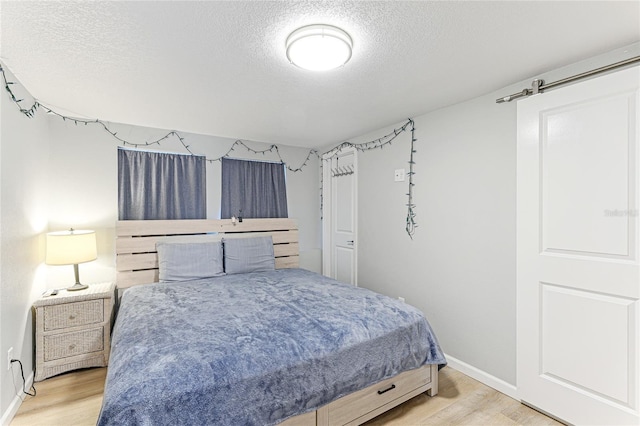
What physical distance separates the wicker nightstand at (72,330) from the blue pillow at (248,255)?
1.15 meters

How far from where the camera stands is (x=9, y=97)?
2.15 meters

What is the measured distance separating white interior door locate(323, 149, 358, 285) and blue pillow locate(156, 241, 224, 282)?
5.36ft

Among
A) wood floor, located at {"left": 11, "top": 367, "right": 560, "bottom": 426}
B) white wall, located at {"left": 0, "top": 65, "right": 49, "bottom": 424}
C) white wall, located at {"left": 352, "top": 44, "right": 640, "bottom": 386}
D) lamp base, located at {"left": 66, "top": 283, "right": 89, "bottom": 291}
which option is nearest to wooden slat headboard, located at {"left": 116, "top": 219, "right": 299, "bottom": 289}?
lamp base, located at {"left": 66, "top": 283, "right": 89, "bottom": 291}

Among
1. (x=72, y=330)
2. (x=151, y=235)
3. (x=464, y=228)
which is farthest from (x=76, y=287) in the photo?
(x=464, y=228)

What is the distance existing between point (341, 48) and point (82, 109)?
2610 millimetres

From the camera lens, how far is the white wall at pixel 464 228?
2.38 m

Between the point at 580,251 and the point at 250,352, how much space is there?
83.7 inches

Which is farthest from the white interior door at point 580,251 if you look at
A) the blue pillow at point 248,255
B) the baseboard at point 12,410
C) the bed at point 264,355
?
the baseboard at point 12,410

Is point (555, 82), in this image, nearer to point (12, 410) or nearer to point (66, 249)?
point (66, 249)

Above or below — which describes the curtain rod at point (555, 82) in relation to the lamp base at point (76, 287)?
above

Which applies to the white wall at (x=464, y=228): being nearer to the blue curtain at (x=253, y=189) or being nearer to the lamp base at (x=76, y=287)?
the blue curtain at (x=253, y=189)

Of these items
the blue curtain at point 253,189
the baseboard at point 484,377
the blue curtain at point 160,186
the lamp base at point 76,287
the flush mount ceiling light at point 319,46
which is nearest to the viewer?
the flush mount ceiling light at point 319,46

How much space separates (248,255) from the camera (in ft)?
11.9

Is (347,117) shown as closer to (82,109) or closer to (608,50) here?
(608,50)
